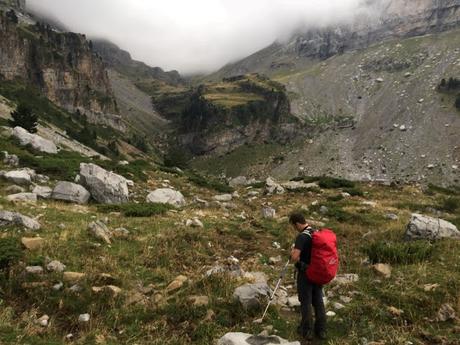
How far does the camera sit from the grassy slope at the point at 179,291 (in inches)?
318

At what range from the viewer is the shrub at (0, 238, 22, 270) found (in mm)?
9992

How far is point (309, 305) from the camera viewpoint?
26.6ft

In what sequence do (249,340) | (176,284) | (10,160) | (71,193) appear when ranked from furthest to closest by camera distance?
(10,160)
(71,193)
(176,284)
(249,340)

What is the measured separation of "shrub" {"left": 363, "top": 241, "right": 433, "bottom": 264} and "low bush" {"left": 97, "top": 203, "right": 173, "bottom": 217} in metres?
9.13

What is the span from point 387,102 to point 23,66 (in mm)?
145102

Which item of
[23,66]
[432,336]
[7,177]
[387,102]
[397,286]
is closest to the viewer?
[432,336]

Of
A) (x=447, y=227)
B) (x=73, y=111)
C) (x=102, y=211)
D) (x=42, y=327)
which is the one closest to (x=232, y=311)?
(x=42, y=327)

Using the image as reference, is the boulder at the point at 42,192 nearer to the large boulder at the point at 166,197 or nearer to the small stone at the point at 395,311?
the large boulder at the point at 166,197

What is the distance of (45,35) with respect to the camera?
7072 inches

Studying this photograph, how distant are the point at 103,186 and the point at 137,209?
12.9ft

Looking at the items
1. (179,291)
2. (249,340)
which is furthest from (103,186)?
(249,340)

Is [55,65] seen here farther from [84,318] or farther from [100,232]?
[84,318]

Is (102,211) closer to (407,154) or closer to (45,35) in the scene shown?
(407,154)

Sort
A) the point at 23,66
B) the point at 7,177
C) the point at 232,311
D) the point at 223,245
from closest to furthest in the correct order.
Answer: the point at 232,311, the point at 223,245, the point at 7,177, the point at 23,66
